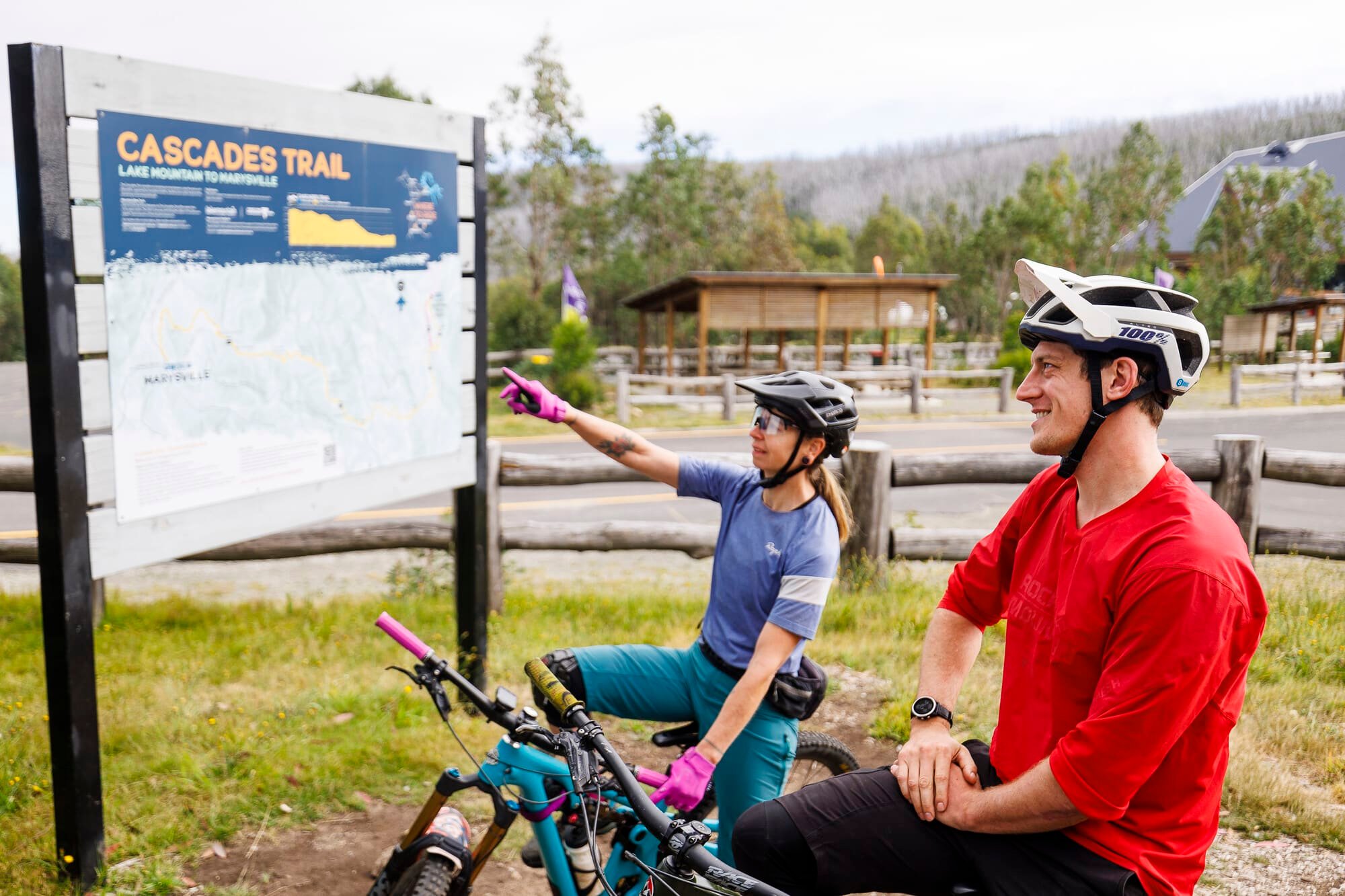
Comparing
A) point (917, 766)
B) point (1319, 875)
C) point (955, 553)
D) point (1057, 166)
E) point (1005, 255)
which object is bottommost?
point (1319, 875)

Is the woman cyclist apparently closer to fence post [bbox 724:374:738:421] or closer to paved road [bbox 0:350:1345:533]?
paved road [bbox 0:350:1345:533]

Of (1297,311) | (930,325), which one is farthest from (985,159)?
(930,325)

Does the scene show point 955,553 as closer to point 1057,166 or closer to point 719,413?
point 719,413

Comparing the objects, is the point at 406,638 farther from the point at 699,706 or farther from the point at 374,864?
the point at 374,864

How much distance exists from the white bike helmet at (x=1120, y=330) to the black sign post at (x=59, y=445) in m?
2.89

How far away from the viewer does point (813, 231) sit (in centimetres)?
8725

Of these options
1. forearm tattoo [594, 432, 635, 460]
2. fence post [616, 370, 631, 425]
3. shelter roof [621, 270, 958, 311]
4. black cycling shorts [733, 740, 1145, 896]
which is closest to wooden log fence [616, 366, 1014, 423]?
fence post [616, 370, 631, 425]

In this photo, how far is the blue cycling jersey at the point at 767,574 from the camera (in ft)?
9.58

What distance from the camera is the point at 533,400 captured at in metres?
3.58

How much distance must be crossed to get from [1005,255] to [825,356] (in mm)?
25800

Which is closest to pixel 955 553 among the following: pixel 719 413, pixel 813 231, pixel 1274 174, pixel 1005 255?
pixel 719 413

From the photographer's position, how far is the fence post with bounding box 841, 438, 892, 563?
652cm

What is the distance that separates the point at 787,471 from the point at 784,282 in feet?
79.9

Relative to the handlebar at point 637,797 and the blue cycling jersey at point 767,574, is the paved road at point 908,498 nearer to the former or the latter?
Answer: the blue cycling jersey at point 767,574
